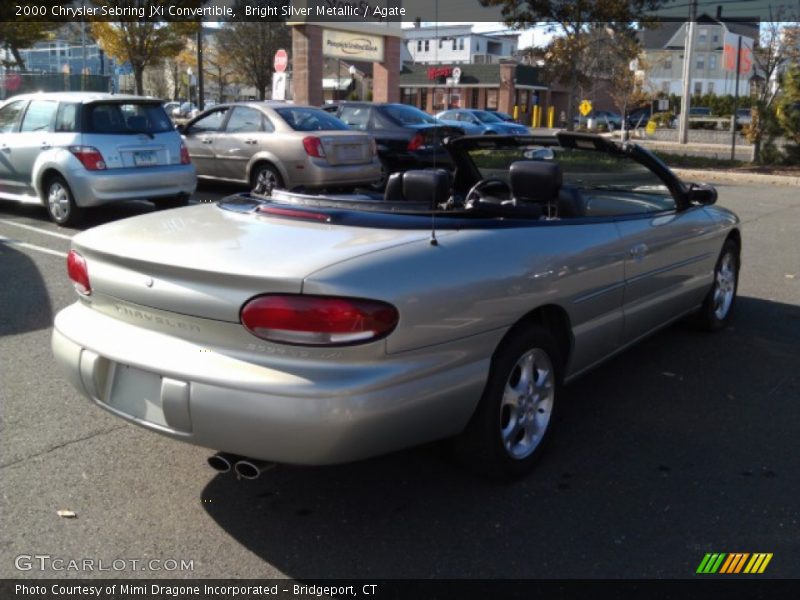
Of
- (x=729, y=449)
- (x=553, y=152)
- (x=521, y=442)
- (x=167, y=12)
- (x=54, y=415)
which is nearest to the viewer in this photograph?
(x=521, y=442)

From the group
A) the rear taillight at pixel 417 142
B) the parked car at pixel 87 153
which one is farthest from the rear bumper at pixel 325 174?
the rear taillight at pixel 417 142

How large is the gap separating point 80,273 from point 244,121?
935cm

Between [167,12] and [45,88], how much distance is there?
6.58 m

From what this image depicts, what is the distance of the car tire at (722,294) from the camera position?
18.5 ft

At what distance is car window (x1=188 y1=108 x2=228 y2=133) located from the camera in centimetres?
1283

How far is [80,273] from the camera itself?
3.52 metres

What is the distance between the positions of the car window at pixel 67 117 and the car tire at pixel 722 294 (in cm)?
732

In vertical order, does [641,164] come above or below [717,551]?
above

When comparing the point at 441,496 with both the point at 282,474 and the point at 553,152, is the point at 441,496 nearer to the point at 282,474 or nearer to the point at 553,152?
the point at 282,474

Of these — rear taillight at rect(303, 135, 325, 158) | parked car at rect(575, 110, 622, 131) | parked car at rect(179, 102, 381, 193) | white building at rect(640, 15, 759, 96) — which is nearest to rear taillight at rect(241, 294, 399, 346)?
parked car at rect(179, 102, 381, 193)

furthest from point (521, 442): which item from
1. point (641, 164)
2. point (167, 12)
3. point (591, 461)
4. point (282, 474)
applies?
point (167, 12)

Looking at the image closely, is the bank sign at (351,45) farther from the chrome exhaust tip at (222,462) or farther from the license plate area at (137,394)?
the chrome exhaust tip at (222,462)

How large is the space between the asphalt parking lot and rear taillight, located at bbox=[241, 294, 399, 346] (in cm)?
82

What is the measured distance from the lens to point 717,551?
3.03 meters
